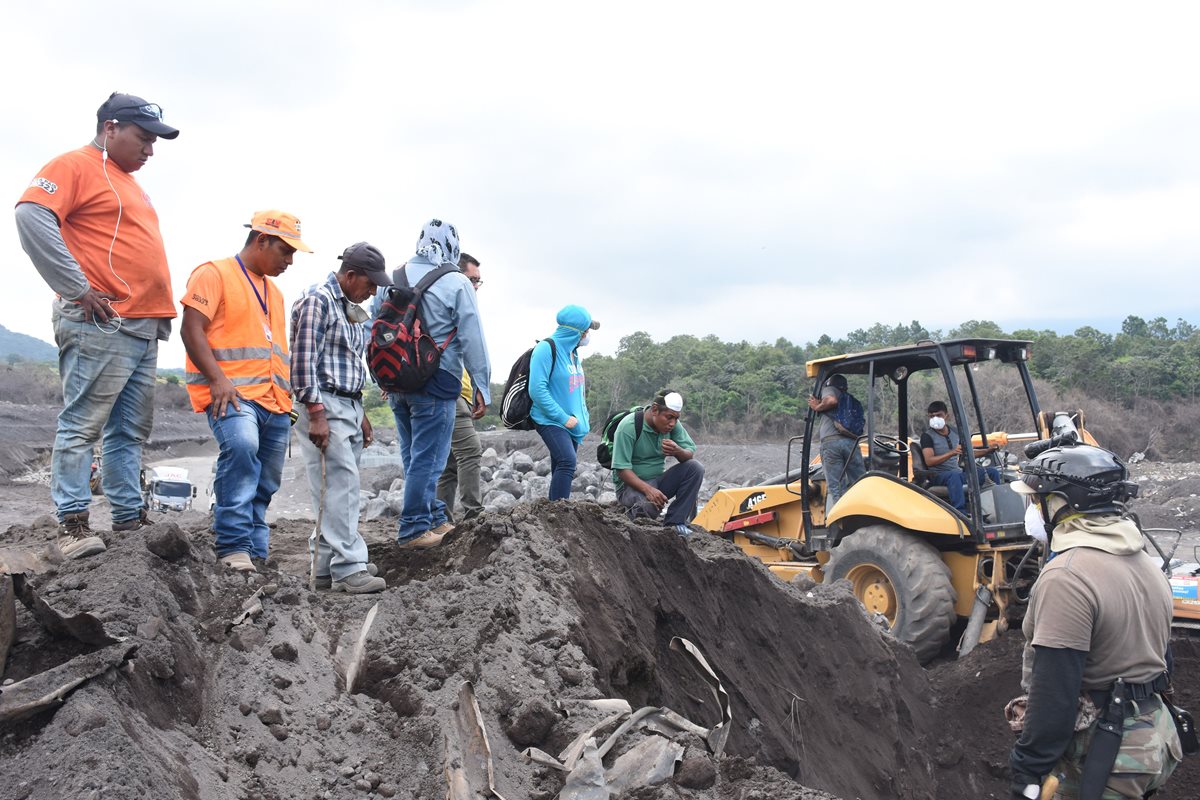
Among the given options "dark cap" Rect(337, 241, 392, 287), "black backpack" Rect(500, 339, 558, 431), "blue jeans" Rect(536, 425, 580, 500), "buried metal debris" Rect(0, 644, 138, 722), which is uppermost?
"dark cap" Rect(337, 241, 392, 287)

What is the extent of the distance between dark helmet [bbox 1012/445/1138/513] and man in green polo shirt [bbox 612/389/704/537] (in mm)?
3416

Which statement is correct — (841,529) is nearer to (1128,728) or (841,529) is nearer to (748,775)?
(1128,728)

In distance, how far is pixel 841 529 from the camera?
28.2ft

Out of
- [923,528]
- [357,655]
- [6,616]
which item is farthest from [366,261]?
[923,528]

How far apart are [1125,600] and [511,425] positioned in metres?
4.22

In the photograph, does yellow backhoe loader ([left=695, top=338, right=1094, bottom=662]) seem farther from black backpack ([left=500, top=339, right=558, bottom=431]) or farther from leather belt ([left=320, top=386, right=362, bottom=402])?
leather belt ([left=320, top=386, right=362, bottom=402])

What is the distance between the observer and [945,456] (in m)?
8.18

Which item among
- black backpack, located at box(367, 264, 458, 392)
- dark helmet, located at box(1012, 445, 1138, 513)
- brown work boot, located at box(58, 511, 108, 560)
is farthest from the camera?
black backpack, located at box(367, 264, 458, 392)

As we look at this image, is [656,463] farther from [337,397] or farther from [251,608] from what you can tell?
[251,608]

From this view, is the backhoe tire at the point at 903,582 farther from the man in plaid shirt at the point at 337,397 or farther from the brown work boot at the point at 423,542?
the man in plaid shirt at the point at 337,397

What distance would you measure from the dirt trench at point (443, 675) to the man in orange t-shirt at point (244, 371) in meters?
0.41

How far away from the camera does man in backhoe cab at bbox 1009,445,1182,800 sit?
3.57 metres

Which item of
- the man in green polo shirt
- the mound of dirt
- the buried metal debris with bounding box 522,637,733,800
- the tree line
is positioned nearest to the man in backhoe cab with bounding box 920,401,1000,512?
the man in green polo shirt

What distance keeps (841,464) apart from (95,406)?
6598mm
